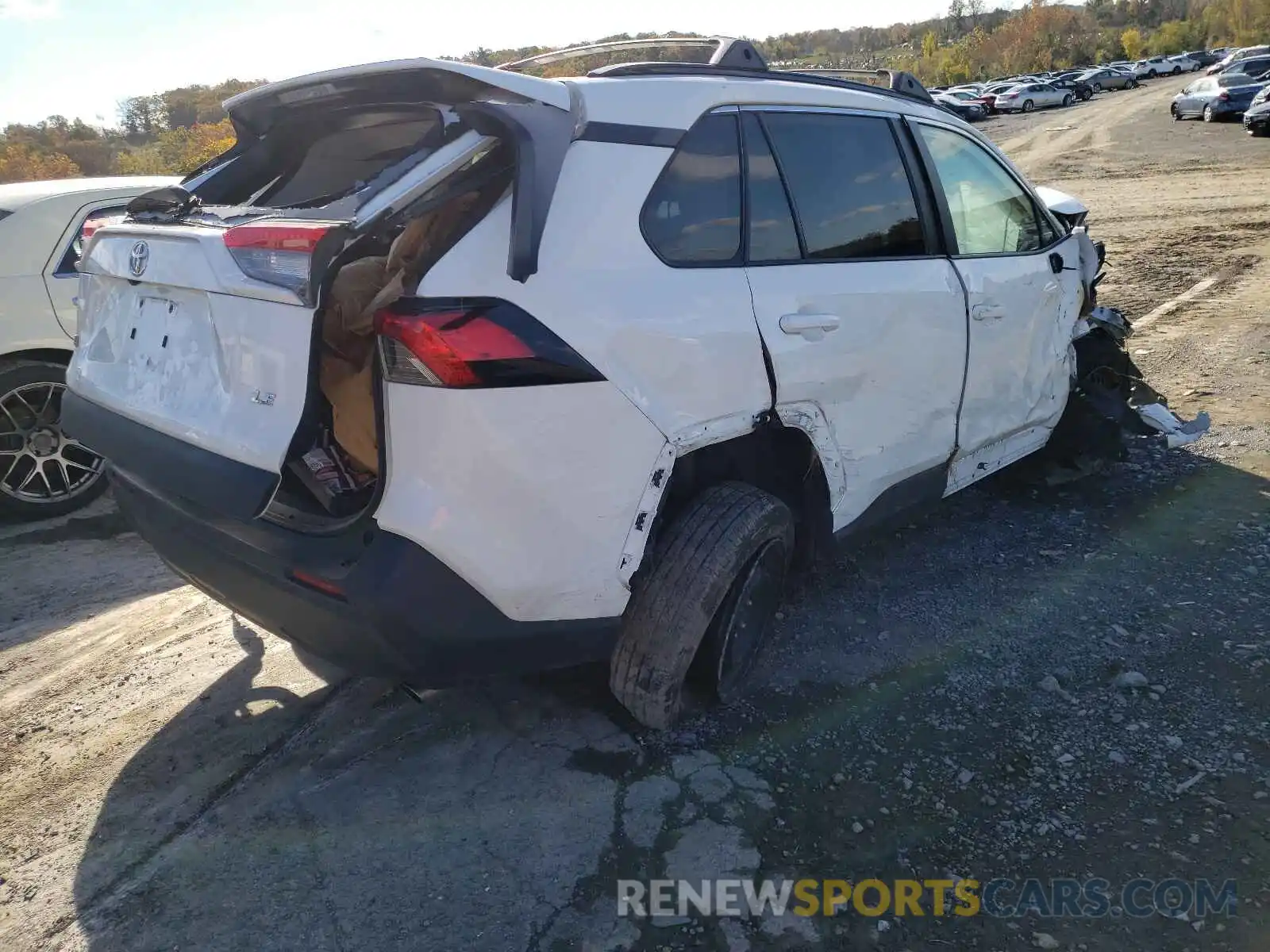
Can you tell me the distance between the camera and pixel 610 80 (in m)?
2.45

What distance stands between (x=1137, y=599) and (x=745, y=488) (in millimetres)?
1920

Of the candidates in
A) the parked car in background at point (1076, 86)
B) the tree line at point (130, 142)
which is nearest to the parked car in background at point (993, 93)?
the parked car in background at point (1076, 86)

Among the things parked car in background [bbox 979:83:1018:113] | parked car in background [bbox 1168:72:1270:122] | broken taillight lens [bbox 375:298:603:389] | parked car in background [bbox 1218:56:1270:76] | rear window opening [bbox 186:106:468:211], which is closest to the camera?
Answer: broken taillight lens [bbox 375:298:603:389]

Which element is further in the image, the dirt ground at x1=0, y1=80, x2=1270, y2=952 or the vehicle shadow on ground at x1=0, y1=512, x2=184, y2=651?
the vehicle shadow on ground at x1=0, y1=512, x2=184, y2=651

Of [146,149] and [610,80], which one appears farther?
[146,149]

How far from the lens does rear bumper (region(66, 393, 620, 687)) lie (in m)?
2.05

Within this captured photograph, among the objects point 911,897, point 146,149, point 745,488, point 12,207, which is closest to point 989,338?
A: point 745,488

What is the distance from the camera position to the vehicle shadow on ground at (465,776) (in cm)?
215

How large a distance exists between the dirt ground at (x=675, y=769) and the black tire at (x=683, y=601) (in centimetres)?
23

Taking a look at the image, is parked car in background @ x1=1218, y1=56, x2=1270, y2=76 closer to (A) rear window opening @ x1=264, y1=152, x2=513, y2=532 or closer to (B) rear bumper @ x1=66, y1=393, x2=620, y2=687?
(A) rear window opening @ x1=264, y1=152, x2=513, y2=532

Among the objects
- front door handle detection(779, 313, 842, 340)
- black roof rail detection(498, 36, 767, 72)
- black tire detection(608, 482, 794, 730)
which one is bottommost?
black tire detection(608, 482, 794, 730)

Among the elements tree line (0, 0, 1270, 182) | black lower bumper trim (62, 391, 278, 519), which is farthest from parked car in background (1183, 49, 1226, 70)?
black lower bumper trim (62, 391, 278, 519)

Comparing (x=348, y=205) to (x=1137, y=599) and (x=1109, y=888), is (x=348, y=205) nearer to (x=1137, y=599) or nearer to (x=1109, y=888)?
(x=1109, y=888)

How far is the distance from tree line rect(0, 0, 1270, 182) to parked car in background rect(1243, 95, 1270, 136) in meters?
11.7
